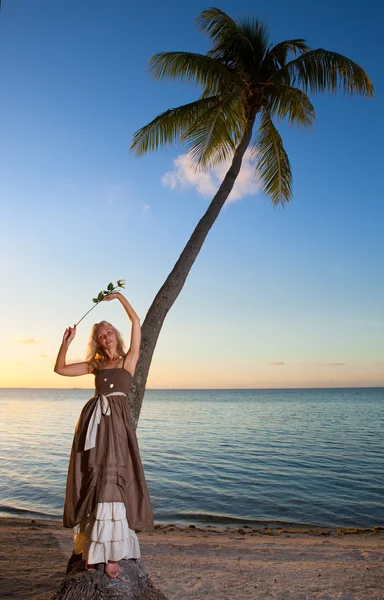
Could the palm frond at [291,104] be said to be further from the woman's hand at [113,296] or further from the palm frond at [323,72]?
the woman's hand at [113,296]

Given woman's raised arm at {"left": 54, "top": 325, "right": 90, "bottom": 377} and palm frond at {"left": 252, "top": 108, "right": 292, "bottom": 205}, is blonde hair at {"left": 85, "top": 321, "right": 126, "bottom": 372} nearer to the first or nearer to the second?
woman's raised arm at {"left": 54, "top": 325, "right": 90, "bottom": 377}

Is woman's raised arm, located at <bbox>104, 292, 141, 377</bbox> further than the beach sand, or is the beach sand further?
the beach sand

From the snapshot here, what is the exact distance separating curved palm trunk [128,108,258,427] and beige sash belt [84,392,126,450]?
188 centimetres

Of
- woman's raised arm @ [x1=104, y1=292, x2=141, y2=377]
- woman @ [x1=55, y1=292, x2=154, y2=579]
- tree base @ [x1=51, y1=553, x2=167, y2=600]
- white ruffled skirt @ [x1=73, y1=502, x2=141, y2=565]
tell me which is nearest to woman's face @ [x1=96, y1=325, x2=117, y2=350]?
woman's raised arm @ [x1=104, y1=292, x2=141, y2=377]

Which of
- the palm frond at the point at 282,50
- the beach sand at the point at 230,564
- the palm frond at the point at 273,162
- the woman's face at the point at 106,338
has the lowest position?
the beach sand at the point at 230,564

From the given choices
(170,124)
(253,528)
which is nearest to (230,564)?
(253,528)

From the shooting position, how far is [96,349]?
4695mm

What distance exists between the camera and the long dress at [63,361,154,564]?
3.99 metres

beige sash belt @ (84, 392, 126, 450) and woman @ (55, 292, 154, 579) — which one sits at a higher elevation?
beige sash belt @ (84, 392, 126, 450)

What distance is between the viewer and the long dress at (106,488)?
13.1 feet

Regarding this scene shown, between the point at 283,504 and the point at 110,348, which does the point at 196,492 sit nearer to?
the point at 283,504

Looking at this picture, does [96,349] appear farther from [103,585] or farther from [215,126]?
[215,126]

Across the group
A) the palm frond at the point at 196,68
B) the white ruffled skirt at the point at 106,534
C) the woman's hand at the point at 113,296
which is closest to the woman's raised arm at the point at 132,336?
the woman's hand at the point at 113,296

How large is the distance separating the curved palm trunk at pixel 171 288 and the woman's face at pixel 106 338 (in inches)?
68.2
